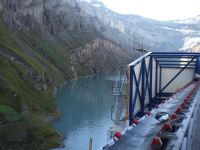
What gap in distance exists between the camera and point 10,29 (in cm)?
18225

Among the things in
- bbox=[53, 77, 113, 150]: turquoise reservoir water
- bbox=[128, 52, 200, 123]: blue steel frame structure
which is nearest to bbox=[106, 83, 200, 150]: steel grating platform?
bbox=[128, 52, 200, 123]: blue steel frame structure

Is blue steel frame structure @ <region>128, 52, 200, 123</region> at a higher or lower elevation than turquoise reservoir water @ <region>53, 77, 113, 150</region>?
higher

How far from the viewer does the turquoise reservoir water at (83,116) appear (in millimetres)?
79906

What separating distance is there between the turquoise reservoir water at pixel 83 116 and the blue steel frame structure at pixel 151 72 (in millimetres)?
27759

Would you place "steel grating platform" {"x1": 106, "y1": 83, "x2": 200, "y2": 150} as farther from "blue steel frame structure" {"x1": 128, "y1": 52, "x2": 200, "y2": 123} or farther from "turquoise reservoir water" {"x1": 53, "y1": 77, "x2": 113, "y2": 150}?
"turquoise reservoir water" {"x1": 53, "y1": 77, "x2": 113, "y2": 150}

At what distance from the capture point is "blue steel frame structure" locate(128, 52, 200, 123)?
109ft

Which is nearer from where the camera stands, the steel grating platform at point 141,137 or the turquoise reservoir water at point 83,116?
the steel grating platform at point 141,137

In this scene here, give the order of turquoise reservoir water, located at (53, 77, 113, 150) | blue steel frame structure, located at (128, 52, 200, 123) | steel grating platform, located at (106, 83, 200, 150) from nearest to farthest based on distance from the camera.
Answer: steel grating platform, located at (106, 83, 200, 150) < blue steel frame structure, located at (128, 52, 200, 123) < turquoise reservoir water, located at (53, 77, 113, 150)

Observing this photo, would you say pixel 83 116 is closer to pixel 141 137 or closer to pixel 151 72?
pixel 151 72

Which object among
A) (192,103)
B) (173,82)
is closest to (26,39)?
(173,82)

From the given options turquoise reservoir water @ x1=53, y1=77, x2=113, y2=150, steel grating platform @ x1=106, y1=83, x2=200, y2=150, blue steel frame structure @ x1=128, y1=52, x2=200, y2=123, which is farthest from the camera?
Result: turquoise reservoir water @ x1=53, y1=77, x2=113, y2=150

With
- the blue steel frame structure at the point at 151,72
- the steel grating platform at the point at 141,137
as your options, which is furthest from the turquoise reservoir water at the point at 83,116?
the steel grating platform at the point at 141,137

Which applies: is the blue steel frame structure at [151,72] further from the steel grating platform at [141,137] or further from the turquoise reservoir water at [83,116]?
the turquoise reservoir water at [83,116]

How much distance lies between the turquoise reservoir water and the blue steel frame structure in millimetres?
27759
